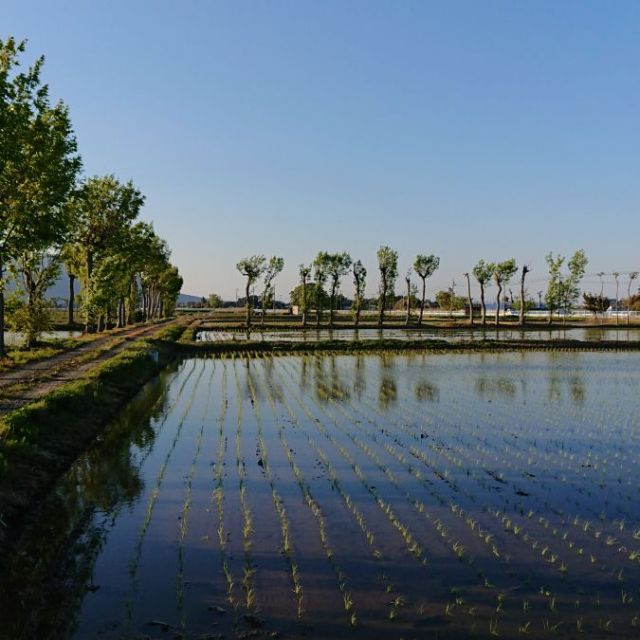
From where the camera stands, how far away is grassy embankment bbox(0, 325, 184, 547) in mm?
8219

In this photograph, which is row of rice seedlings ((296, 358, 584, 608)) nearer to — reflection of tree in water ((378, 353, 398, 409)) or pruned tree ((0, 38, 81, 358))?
reflection of tree in water ((378, 353, 398, 409))

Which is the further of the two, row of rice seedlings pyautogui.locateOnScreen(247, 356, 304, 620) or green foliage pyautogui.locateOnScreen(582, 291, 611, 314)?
green foliage pyautogui.locateOnScreen(582, 291, 611, 314)

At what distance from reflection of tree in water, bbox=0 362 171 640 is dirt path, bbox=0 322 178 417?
10.5ft

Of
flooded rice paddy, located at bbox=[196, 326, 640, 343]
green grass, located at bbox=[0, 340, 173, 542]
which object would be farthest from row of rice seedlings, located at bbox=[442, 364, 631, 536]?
flooded rice paddy, located at bbox=[196, 326, 640, 343]

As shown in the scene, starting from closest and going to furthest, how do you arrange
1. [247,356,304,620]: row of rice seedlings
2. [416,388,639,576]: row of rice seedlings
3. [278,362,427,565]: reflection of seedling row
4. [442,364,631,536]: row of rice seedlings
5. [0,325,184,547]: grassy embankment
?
[247,356,304,620]: row of rice seedlings, [416,388,639,576]: row of rice seedlings, [278,362,427,565]: reflection of seedling row, [0,325,184,547]: grassy embankment, [442,364,631,536]: row of rice seedlings

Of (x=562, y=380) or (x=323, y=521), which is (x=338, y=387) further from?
(x=323, y=521)

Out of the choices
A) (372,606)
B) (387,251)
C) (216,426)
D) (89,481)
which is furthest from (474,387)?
(387,251)

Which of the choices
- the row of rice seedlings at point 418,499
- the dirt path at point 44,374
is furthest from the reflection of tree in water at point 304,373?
the dirt path at point 44,374

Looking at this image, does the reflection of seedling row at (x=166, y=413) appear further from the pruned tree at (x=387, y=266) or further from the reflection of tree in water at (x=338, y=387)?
the pruned tree at (x=387, y=266)

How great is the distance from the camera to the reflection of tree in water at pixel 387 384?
1792 centimetres

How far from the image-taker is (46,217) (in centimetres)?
1894

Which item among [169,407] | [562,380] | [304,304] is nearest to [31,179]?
[169,407]

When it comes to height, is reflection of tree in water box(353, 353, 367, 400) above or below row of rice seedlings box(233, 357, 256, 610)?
above

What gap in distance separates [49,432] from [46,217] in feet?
33.1
